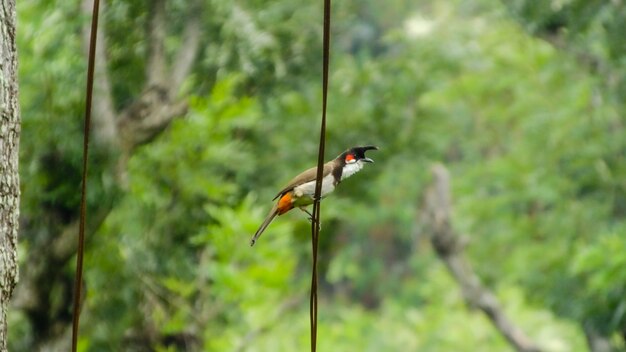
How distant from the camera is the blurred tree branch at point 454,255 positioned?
1125 cm

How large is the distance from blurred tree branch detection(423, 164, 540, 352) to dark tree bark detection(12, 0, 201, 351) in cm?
472

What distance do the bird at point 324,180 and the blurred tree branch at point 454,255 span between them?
8409 mm

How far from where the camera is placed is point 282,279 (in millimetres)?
6691

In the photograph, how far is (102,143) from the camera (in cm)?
639

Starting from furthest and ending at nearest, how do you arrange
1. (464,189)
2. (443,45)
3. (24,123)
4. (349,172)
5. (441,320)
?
(441,320)
(464,189)
(443,45)
(24,123)
(349,172)

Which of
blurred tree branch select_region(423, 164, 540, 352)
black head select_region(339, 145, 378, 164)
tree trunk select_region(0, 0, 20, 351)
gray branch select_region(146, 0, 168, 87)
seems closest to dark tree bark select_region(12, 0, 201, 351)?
gray branch select_region(146, 0, 168, 87)

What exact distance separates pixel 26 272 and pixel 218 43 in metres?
1.86

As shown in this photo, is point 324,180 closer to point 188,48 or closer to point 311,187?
point 311,187

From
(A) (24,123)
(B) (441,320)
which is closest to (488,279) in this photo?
(B) (441,320)

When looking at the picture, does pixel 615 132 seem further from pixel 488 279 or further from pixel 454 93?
pixel 488 279

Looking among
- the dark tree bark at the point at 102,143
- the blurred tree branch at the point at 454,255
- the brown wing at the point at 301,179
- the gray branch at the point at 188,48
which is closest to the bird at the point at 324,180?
the brown wing at the point at 301,179

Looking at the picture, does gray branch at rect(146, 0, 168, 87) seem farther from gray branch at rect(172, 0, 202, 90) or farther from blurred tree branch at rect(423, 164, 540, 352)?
blurred tree branch at rect(423, 164, 540, 352)

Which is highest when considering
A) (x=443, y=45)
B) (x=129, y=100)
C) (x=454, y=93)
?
(x=454, y=93)

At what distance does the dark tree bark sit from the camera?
6.43 m
